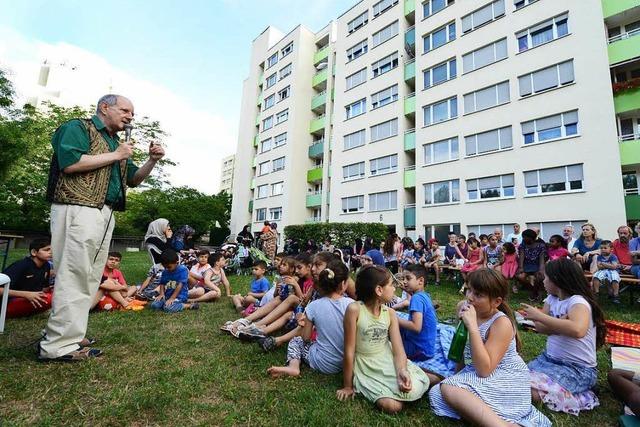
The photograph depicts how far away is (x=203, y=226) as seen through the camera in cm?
3919

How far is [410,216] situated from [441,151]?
475cm

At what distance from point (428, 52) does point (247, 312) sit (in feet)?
78.5

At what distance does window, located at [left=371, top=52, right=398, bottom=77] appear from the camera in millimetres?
26312

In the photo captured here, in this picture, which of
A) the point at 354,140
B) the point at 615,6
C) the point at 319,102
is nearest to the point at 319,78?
the point at 319,102

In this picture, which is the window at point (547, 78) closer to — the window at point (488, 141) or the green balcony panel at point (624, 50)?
the green balcony panel at point (624, 50)

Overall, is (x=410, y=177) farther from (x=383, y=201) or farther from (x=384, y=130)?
(x=384, y=130)

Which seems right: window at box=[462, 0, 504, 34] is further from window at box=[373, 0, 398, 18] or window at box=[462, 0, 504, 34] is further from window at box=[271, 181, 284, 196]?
window at box=[271, 181, 284, 196]

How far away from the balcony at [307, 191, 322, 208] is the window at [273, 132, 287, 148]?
6.67 metres

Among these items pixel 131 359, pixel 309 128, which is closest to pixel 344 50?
pixel 309 128

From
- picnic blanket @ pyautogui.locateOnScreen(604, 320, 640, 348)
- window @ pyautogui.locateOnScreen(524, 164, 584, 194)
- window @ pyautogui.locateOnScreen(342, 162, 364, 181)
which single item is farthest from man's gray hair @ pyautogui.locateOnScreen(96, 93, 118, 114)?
window @ pyautogui.locateOnScreen(342, 162, 364, 181)

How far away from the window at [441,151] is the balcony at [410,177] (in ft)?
3.96

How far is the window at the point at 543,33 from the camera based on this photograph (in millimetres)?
17578

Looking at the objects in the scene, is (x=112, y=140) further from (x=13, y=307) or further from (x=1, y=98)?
(x=1, y=98)

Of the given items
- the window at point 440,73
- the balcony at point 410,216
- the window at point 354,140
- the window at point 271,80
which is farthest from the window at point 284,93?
the balcony at point 410,216
